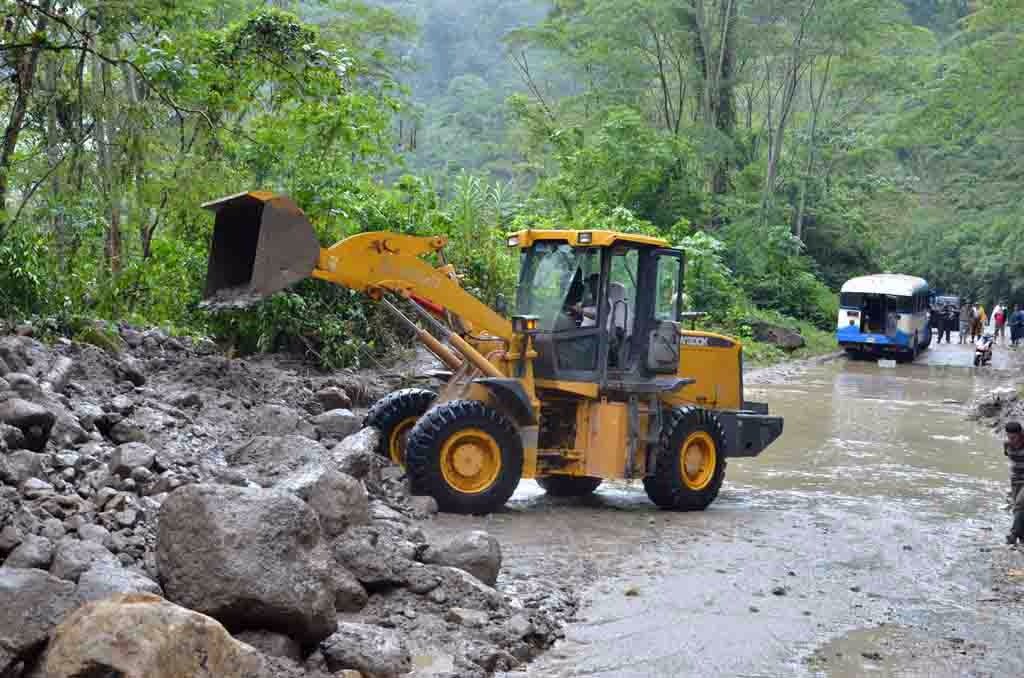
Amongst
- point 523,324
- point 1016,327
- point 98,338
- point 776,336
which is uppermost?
point 1016,327

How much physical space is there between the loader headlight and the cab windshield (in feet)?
1.03

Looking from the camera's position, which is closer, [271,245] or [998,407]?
[271,245]

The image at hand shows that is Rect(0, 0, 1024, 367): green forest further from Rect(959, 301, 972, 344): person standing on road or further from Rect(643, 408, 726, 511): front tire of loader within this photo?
Rect(643, 408, 726, 511): front tire of loader

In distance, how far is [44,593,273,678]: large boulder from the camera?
4605mm

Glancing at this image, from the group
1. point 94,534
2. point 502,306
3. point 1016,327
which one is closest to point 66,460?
point 94,534

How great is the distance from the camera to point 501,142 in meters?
56.2

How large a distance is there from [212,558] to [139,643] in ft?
3.37

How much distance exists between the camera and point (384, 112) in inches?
699

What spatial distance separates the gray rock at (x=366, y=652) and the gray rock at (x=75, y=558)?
1.12 metres

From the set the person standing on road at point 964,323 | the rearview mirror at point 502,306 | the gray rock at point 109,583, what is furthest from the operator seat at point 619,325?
the person standing on road at point 964,323

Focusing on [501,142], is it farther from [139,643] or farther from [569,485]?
[139,643]

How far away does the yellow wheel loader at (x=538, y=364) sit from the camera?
9867mm

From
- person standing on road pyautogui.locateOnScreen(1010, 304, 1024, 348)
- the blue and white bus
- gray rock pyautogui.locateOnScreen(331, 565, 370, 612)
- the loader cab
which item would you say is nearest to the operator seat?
the loader cab

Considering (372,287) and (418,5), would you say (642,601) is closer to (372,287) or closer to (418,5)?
(372,287)
